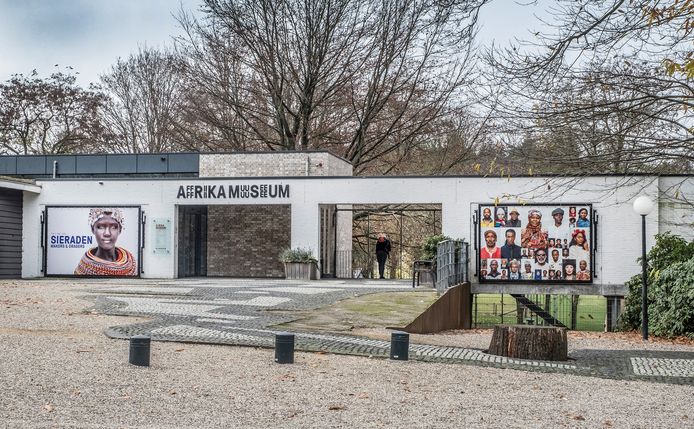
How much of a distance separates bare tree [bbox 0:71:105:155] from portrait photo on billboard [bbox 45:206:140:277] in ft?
50.3

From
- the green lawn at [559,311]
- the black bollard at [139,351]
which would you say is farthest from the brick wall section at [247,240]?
the black bollard at [139,351]

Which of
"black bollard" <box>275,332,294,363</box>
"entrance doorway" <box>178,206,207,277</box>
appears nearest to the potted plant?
"entrance doorway" <box>178,206,207,277</box>

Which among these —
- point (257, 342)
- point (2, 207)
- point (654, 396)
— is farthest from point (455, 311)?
point (2, 207)

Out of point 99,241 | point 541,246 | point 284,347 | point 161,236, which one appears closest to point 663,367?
point 284,347

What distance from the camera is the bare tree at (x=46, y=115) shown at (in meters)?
44.1

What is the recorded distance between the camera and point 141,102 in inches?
1833

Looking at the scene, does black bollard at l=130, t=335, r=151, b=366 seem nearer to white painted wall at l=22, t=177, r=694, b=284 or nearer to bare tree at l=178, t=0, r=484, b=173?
white painted wall at l=22, t=177, r=694, b=284

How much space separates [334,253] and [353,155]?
7947mm

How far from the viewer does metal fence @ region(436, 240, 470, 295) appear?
68.4ft

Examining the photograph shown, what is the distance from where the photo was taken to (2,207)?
29828 mm

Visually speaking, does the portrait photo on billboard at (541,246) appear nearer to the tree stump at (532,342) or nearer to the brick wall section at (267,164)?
the brick wall section at (267,164)

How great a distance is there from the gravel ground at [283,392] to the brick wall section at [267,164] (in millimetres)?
19371

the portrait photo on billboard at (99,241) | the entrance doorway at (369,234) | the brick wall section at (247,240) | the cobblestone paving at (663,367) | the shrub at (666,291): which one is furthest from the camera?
the brick wall section at (247,240)

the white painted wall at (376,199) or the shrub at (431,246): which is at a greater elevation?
the white painted wall at (376,199)
